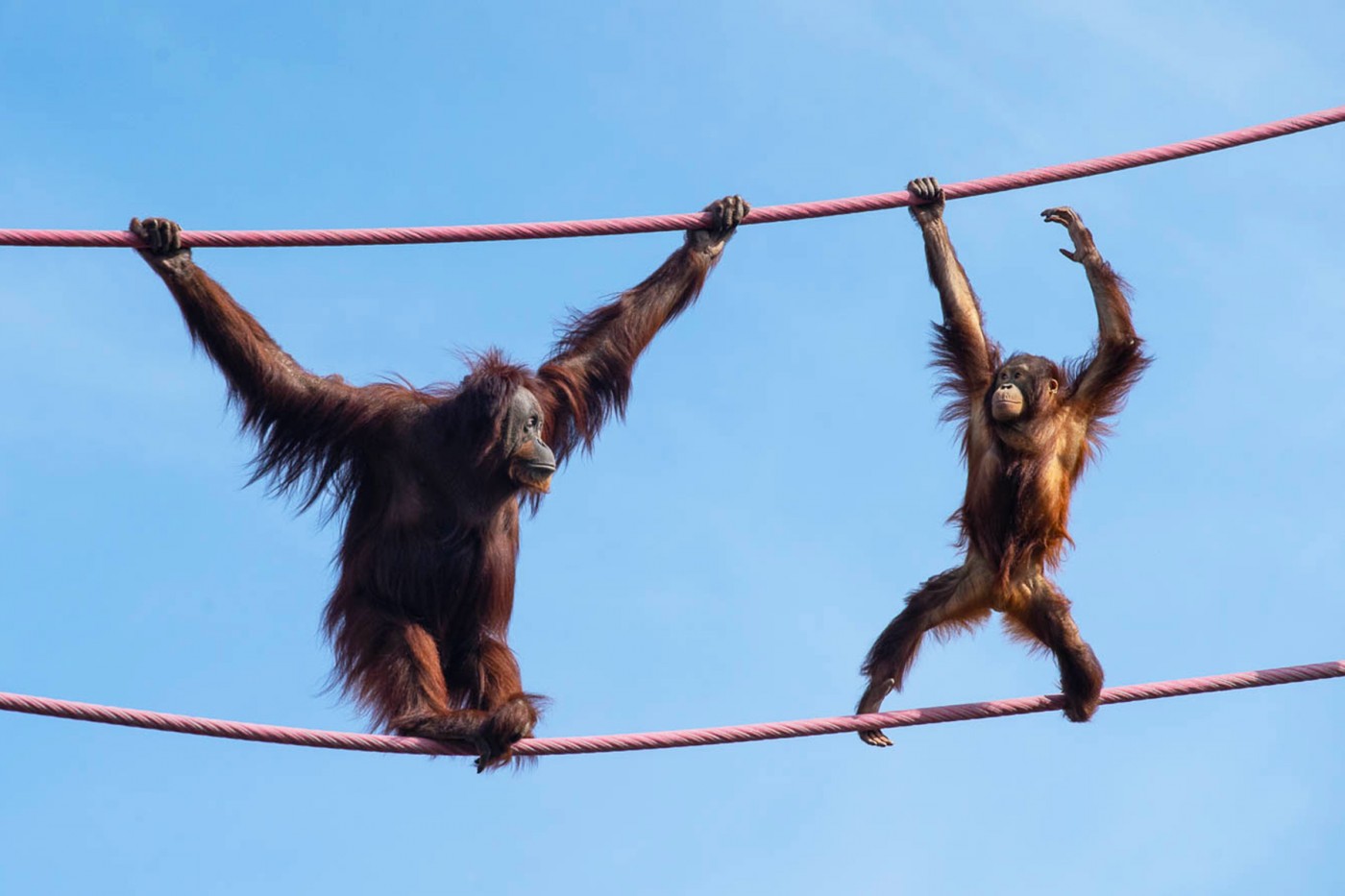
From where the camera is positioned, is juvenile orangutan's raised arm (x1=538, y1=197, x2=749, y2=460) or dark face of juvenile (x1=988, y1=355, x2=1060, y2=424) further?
juvenile orangutan's raised arm (x1=538, y1=197, x2=749, y2=460)

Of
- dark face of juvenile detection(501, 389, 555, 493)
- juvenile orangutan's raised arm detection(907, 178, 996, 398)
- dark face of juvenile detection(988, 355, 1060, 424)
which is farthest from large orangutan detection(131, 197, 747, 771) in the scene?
dark face of juvenile detection(988, 355, 1060, 424)

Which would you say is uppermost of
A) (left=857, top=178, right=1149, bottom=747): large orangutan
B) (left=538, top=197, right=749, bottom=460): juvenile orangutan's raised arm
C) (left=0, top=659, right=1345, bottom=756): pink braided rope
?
(left=538, top=197, right=749, bottom=460): juvenile orangutan's raised arm

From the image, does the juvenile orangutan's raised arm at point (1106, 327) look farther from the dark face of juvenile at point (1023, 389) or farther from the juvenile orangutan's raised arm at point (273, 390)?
the juvenile orangutan's raised arm at point (273, 390)

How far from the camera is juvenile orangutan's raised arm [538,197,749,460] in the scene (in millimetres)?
8898

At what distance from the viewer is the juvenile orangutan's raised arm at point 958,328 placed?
28.0ft

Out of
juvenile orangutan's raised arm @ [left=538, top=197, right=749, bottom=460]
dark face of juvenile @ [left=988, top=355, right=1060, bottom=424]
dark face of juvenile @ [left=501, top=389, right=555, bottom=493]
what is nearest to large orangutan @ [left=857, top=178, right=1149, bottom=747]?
dark face of juvenile @ [left=988, top=355, right=1060, bottom=424]

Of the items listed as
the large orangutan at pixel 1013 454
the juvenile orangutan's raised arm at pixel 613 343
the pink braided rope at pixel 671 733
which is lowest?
the pink braided rope at pixel 671 733

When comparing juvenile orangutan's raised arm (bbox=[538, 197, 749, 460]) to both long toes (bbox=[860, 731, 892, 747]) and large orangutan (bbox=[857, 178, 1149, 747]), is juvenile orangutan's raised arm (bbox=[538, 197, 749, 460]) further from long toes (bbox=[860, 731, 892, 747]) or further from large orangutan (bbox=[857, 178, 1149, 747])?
long toes (bbox=[860, 731, 892, 747])

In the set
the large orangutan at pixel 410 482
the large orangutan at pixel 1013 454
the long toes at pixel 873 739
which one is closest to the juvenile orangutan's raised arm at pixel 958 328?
the large orangutan at pixel 1013 454

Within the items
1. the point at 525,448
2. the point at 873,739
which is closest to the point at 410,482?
the point at 525,448

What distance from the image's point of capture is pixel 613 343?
9023 mm

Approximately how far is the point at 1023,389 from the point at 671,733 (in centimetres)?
227

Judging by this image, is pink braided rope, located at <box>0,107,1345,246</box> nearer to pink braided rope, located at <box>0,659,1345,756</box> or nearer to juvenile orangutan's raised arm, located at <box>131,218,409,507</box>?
juvenile orangutan's raised arm, located at <box>131,218,409,507</box>

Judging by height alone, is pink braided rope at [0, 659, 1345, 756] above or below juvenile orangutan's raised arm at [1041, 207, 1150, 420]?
below
